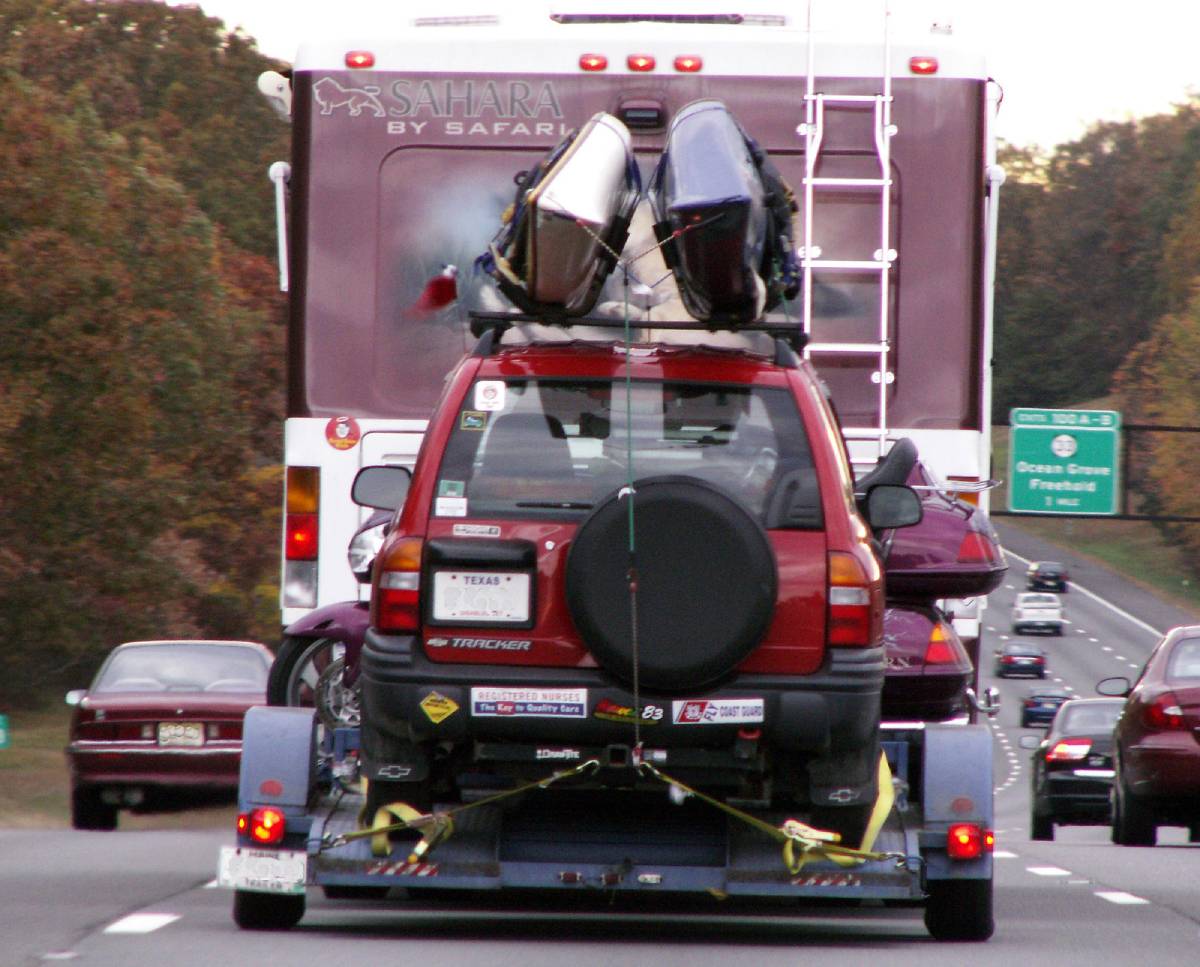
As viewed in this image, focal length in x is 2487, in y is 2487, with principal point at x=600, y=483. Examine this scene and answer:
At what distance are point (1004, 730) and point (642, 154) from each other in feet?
186

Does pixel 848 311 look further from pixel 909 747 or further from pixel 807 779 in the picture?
pixel 807 779

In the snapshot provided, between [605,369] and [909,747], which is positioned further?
[909,747]

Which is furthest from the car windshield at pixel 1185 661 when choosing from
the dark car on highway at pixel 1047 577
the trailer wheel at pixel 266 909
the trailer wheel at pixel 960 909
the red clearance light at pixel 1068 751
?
the dark car on highway at pixel 1047 577

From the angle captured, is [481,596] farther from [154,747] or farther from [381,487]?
[154,747]

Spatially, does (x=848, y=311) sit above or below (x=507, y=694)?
above

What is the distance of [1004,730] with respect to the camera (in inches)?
2623

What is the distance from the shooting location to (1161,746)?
50.9 ft

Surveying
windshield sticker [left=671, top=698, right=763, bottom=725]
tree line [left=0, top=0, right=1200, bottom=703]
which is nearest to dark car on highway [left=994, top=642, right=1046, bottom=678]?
tree line [left=0, top=0, right=1200, bottom=703]

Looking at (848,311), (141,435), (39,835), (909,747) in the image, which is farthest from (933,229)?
(141,435)

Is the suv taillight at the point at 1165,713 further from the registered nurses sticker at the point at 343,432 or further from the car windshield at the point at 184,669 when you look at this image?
the registered nurses sticker at the point at 343,432

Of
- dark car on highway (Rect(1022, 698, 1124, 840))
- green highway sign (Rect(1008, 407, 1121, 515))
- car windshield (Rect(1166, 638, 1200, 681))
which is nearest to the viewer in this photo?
car windshield (Rect(1166, 638, 1200, 681))

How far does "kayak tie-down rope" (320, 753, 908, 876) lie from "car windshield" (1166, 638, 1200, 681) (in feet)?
25.0

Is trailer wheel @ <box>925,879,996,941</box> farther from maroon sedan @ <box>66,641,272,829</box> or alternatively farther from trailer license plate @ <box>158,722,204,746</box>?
trailer license plate @ <box>158,722,204,746</box>

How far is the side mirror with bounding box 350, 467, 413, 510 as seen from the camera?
358 inches
